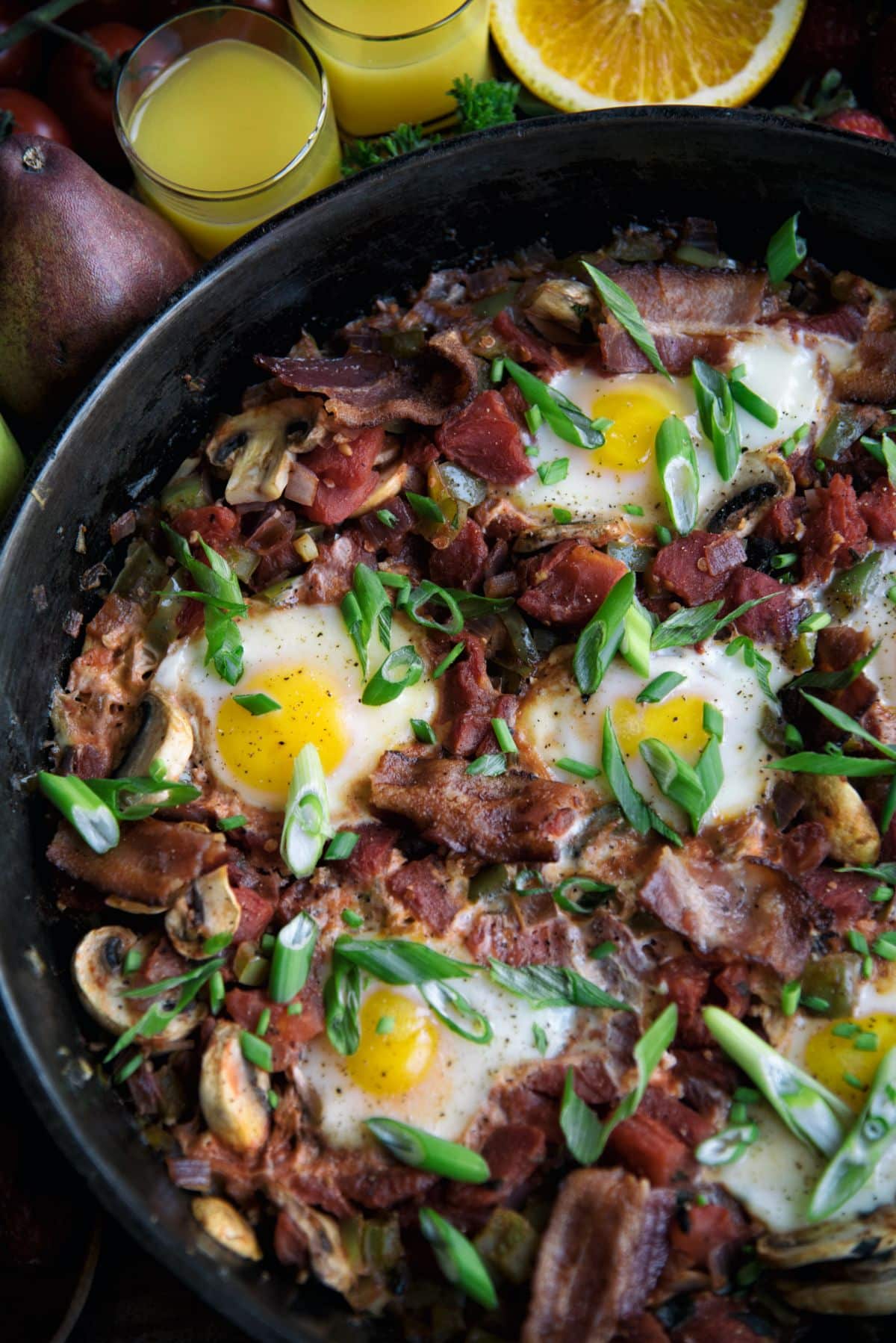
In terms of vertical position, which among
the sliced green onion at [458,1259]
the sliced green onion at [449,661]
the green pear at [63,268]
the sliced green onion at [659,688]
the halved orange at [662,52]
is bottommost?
the sliced green onion at [458,1259]

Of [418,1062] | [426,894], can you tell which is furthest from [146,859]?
[418,1062]

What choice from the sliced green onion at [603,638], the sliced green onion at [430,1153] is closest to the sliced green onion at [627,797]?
the sliced green onion at [603,638]

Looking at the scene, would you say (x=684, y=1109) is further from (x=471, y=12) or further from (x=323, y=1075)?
(x=471, y=12)

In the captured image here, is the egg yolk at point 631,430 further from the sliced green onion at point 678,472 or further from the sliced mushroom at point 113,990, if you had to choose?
the sliced mushroom at point 113,990

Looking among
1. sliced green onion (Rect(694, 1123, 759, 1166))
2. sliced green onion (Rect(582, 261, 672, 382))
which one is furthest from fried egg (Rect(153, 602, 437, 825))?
sliced green onion (Rect(694, 1123, 759, 1166))

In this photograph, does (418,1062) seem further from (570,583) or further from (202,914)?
(570,583)

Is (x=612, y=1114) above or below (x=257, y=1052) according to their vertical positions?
below

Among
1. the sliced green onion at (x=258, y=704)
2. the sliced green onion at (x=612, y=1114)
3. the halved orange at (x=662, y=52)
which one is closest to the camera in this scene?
the sliced green onion at (x=612, y=1114)

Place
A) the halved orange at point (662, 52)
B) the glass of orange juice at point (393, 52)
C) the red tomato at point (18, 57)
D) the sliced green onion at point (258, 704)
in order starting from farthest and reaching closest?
1. the red tomato at point (18, 57)
2. the halved orange at point (662, 52)
3. the glass of orange juice at point (393, 52)
4. the sliced green onion at point (258, 704)
